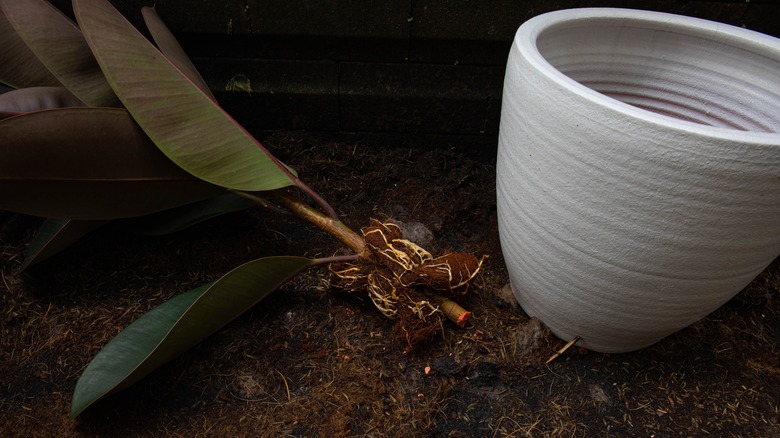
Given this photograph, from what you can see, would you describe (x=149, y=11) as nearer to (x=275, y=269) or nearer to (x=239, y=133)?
(x=239, y=133)

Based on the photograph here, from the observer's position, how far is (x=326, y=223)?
108 cm

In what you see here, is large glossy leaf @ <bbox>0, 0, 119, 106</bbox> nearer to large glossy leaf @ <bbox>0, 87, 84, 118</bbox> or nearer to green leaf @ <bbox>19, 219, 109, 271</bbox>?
large glossy leaf @ <bbox>0, 87, 84, 118</bbox>

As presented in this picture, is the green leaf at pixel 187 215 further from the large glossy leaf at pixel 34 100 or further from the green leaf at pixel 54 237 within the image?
the large glossy leaf at pixel 34 100

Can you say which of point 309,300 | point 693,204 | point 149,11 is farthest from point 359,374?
point 149,11

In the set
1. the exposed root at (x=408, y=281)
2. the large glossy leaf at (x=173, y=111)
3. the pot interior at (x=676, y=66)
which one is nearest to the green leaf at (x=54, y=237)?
the large glossy leaf at (x=173, y=111)

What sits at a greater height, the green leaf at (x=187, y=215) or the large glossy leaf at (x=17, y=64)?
the large glossy leaf at (x=17, y=64)

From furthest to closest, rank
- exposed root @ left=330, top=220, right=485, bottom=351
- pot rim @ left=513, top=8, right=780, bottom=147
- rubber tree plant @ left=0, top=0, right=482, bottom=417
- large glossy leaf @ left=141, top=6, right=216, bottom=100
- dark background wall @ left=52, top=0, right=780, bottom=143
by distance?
dark background wall @ left=52, top=0, right=780, bottom=143
large glossy leaf @ left=141, top=6, right=216, bottom=100
exposed root @ left=330, top=220, right=485, bottom=351
rubber tree plant @ left=0, top=0, right=482, bottom=417
pot rim @ left=513, top=8, right=780, bottom=147

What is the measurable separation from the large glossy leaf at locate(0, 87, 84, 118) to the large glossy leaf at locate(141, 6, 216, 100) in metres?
0.21

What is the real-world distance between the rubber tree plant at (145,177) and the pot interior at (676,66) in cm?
46

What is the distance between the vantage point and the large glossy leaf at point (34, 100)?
39.1 inches

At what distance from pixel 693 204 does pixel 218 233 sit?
980mm

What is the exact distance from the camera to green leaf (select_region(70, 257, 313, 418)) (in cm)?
85

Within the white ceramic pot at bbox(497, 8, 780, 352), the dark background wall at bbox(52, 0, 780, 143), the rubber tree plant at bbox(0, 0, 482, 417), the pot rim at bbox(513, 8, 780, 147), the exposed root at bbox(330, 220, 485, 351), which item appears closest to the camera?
the white ceramic pot at bbox(497, 8, 780, 352)

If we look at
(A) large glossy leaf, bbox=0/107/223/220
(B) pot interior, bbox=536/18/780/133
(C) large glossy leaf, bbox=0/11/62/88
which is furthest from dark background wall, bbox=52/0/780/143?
(A) large glossy leaf, bbox=0/107/223/220
